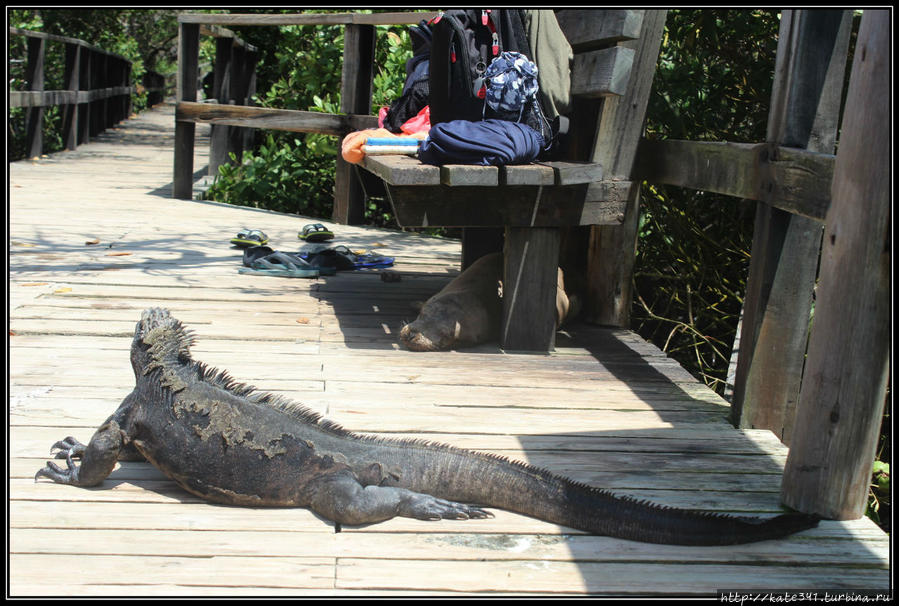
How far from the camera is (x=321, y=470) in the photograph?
9.78 feet

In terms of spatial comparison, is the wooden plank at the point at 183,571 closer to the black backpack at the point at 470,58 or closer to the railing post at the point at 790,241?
the railing post at the point at 790,241

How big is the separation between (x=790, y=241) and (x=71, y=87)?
13394mm

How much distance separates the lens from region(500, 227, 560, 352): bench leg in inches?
200

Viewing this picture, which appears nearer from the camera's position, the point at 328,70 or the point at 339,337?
the point at 339,337

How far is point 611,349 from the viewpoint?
212 inches

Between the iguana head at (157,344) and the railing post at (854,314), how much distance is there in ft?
7.22

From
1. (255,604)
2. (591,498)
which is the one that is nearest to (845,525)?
(591,498)

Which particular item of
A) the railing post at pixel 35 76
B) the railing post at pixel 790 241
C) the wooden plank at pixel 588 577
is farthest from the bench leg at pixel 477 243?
the railing post at pixel 35 76

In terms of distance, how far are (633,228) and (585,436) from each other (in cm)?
230

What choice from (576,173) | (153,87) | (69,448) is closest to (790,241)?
(576,173)

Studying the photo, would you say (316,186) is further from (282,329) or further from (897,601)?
(897,601)

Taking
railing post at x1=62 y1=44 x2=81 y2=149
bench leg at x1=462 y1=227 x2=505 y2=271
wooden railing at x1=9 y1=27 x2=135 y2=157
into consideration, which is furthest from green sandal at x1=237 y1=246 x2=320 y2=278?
railing post at x1=62 y1=44 x2=81 y2=149

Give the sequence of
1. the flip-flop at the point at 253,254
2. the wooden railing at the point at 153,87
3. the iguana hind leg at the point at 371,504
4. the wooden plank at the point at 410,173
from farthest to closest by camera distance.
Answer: the wooden railing at the point at 153,87, the flip-flop at the point at 253,254, the wooden plank at the point at 410,173, the iguana hind leg at the point at 371,504

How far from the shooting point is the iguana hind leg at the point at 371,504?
2881mm
